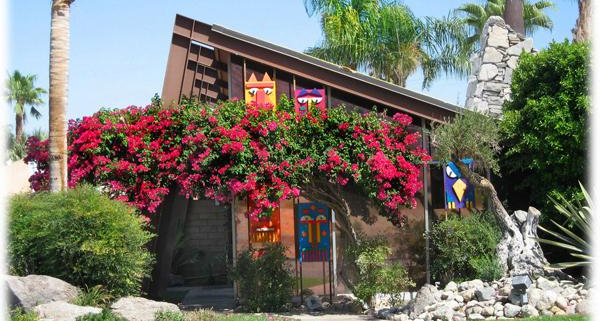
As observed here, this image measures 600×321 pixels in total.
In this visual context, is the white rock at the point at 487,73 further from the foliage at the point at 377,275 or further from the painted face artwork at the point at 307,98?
the foliage at the point at 377,275

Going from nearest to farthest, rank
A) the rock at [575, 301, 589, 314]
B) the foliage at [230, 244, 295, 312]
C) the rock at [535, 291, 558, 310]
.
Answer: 1. the rock at [575, 301, 589, 314]
2. the rock at [535, 291, 558, 310]
3. the foliage at [230, 244, 295, 312]

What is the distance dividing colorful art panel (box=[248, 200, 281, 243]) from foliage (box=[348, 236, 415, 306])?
1.89 m

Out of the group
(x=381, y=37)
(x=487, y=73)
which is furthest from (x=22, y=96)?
(x=487, y=73)

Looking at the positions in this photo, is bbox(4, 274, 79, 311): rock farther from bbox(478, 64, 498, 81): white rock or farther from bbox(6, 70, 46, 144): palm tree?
bbox(6, 70, 46, 144): palm tree

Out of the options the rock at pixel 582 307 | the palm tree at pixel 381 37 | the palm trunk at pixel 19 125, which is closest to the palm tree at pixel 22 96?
the palm trunk at pixel 19 125

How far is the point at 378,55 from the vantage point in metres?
26.7

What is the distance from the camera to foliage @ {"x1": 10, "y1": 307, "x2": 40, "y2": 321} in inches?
375

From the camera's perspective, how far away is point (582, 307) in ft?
33.9

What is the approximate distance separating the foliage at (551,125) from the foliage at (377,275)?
3.05 metres

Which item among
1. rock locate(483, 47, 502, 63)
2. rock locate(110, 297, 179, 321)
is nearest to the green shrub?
rock locate(110, 297, 179, 321)

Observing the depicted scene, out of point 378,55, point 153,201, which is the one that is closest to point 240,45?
point 153,201

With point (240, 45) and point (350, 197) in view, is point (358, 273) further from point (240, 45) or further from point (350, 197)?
point (240, 45)

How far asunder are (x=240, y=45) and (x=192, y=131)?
2336mm

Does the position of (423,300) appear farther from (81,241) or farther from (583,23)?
(583,23)
